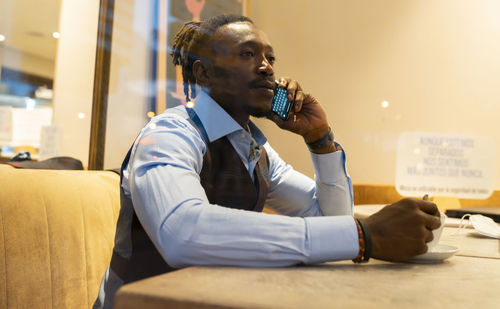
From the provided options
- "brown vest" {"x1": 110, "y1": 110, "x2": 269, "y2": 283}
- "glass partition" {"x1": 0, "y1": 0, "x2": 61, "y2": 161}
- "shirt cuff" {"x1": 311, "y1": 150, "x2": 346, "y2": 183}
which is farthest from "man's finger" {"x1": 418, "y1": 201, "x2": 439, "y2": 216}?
"glass partition" {"x1": 0, "y1": 0, "x2": 61, "y2": 161}

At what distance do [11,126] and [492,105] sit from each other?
1.90 m

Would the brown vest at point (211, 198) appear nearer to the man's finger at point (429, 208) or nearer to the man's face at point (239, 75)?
the man's face at point (239, 75)

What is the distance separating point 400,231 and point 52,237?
0.69 meters

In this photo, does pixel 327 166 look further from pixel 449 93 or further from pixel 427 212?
pixel 449 93

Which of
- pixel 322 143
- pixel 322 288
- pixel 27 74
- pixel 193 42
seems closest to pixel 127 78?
pixel 27 74

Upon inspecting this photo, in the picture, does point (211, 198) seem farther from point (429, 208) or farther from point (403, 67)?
point (403, 67)

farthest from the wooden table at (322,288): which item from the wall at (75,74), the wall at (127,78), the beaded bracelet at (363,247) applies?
the wall at (75,74)

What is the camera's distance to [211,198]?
2.48 feet

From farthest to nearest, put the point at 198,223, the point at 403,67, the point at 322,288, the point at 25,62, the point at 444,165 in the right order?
the point at 403,67, the point at 444,165, the point at 25,62, the point at 198,223, the point at 322,288

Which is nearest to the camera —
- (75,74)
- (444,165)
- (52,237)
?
(52,237)

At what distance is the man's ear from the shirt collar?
3cm

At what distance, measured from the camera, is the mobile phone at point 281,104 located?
98 cm

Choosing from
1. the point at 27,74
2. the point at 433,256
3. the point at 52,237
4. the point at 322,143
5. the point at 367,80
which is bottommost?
the point at 52,237

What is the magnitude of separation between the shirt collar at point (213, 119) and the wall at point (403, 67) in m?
1.07
